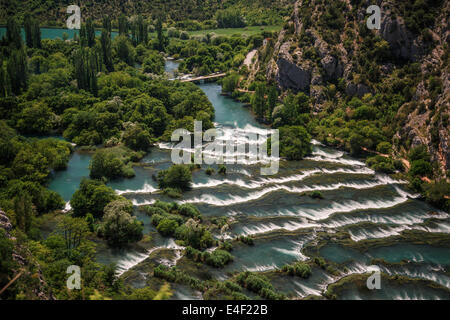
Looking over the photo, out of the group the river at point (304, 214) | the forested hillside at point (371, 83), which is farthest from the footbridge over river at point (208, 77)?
the river at point (304, 214)

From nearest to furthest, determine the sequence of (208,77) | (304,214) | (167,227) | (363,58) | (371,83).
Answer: (167,227)
(304,214)
(371,83)
(363,58)
(208,77)

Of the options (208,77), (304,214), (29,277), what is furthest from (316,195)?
(208,77)

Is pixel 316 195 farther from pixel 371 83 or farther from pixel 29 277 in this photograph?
pixel 29 277

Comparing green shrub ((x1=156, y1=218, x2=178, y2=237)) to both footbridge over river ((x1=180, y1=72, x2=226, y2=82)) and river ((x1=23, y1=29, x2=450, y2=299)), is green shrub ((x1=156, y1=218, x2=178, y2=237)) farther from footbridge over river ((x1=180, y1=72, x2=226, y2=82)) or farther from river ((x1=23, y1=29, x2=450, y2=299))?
footbridge over river ((x1=180, y1=72, x2=226, y2=82))

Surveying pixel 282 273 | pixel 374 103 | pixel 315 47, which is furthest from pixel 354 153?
pixel 282 273

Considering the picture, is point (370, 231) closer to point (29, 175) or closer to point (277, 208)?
point (277, 208)

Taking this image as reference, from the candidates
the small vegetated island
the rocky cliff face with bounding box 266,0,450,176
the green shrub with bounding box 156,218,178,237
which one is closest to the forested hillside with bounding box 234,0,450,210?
the rocky cliff face with bounding box 266,0,450,176
